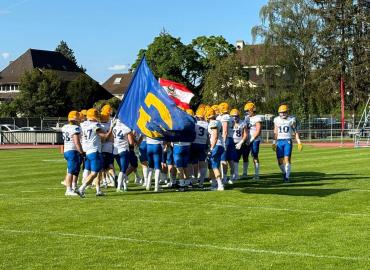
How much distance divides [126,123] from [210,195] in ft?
8.33

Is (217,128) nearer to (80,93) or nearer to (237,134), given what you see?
Result: (237,134)

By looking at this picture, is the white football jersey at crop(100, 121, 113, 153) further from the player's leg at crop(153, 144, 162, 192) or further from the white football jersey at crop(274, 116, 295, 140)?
the white football jersey at crop(274, 116, 295, 140)

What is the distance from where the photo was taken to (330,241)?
9.16 metres

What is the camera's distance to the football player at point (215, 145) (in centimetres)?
1520

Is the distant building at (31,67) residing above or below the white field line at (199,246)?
above

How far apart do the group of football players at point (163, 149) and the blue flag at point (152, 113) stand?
47cm

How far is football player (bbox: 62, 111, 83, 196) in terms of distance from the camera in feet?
47.8

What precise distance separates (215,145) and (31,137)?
4016cm

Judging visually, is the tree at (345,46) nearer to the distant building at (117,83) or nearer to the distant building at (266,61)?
the distant building at (266,61)

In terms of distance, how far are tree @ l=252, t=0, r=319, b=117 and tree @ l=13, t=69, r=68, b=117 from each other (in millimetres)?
28895

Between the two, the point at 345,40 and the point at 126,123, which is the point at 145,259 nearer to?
the point at 126,123

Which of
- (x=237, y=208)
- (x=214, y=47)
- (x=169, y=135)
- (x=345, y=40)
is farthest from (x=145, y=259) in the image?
(x=214, y=47)

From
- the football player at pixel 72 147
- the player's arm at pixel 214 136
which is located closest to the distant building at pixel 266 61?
the player's arm at pixel 214 136

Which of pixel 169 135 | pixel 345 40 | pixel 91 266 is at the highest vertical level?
pixel 345 40
